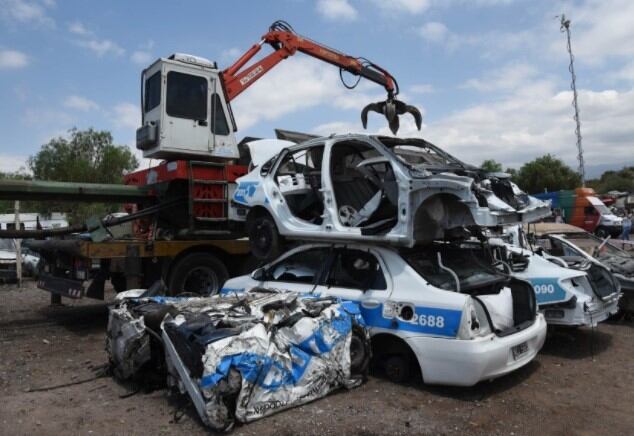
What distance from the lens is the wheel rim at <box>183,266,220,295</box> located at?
27.3ft

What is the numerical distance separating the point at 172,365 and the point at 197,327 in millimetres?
475

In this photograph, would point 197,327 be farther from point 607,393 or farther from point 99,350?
point 607,393

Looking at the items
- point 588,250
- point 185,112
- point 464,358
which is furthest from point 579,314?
point 185,112

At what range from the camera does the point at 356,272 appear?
541 centimetres

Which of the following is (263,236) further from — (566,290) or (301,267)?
(566,290)

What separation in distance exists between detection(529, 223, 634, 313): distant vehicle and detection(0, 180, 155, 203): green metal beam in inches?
262

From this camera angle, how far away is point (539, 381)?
5.30 metres

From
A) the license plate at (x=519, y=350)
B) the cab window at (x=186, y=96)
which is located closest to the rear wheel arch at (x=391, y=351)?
the license plate at (x=519, y=350)

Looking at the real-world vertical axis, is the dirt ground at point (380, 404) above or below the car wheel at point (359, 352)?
below

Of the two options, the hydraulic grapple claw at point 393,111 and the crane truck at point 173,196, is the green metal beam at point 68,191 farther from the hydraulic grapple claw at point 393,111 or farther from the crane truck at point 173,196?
the hydraulic grapple claw at point 393,111

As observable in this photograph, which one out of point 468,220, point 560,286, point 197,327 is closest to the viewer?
point 197,327

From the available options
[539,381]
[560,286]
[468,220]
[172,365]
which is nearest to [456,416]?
[539,381]

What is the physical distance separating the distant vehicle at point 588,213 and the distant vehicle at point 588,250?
1937 centimetres

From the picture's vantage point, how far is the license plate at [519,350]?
15.6 feet
